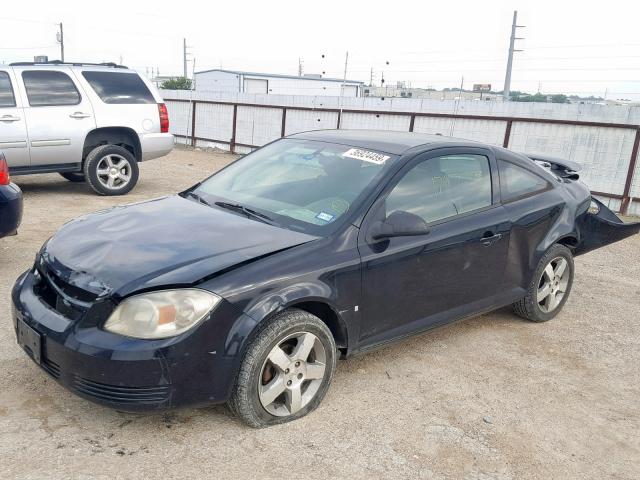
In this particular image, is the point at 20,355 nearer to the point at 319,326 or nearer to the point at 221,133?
the point at 319,326

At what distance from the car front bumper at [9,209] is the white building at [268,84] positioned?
3886 centimetres

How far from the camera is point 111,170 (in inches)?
362

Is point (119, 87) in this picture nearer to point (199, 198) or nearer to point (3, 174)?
point (3, 174)

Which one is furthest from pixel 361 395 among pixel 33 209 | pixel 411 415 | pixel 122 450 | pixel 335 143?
pixel 33 209

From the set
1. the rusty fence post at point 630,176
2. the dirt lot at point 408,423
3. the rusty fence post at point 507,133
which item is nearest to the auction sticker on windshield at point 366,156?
the dirt lot at point 408,423

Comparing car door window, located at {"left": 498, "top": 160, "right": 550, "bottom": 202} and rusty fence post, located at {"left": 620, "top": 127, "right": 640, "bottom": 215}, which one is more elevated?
car door window, located at {"left": 498, "top": 160, "right": 550, "bottom": 202}

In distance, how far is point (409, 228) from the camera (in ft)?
11.5

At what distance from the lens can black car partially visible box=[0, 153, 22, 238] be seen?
5184 mm

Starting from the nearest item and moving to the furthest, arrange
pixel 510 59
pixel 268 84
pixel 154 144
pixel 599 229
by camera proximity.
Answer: pixel 599 229 < pixel 154 144 < pixel 510 59 < pixel 268 84

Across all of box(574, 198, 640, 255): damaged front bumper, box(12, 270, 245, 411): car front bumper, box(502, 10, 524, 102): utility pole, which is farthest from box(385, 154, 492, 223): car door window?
box(502, 10, 524, 102): utility pole

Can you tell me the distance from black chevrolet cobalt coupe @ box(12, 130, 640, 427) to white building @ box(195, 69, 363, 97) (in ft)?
131

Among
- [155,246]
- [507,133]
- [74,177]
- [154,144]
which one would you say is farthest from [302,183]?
[507,133]

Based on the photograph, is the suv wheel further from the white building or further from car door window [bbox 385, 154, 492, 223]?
the white building

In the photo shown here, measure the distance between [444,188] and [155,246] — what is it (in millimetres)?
2000
